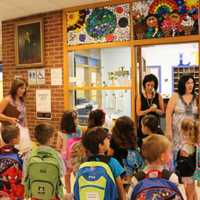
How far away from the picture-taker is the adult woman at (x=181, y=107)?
150 inches

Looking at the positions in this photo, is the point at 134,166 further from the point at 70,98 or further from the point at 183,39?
the point at 70,98

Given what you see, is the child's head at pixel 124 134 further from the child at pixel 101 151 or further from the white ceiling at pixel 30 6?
the white ceiling at pixel 30 6

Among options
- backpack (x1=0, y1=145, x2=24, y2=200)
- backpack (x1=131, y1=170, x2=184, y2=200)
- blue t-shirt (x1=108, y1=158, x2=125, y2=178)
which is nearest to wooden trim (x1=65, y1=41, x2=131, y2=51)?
backpack (x1=0, y1=145, x2=24, y2=200)

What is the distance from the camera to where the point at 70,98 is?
5.59 metres

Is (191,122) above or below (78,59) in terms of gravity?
below

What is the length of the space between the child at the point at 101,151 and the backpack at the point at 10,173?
80cm

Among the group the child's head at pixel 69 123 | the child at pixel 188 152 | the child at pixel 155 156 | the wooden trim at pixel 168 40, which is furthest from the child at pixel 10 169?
the wooden trim at pixel 168 40

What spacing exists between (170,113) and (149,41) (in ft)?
4.31

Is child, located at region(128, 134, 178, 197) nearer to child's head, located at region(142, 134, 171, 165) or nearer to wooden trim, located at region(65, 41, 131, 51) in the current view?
child's head, located at region(142, 134, 171, 165)

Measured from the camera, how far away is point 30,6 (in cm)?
528

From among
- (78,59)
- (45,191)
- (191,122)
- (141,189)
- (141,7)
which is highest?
(141,7)

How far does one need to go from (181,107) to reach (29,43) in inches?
121

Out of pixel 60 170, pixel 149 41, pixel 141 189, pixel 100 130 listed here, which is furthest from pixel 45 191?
pixel 149 41

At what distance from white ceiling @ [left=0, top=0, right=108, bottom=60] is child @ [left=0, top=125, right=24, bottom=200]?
2621mm
